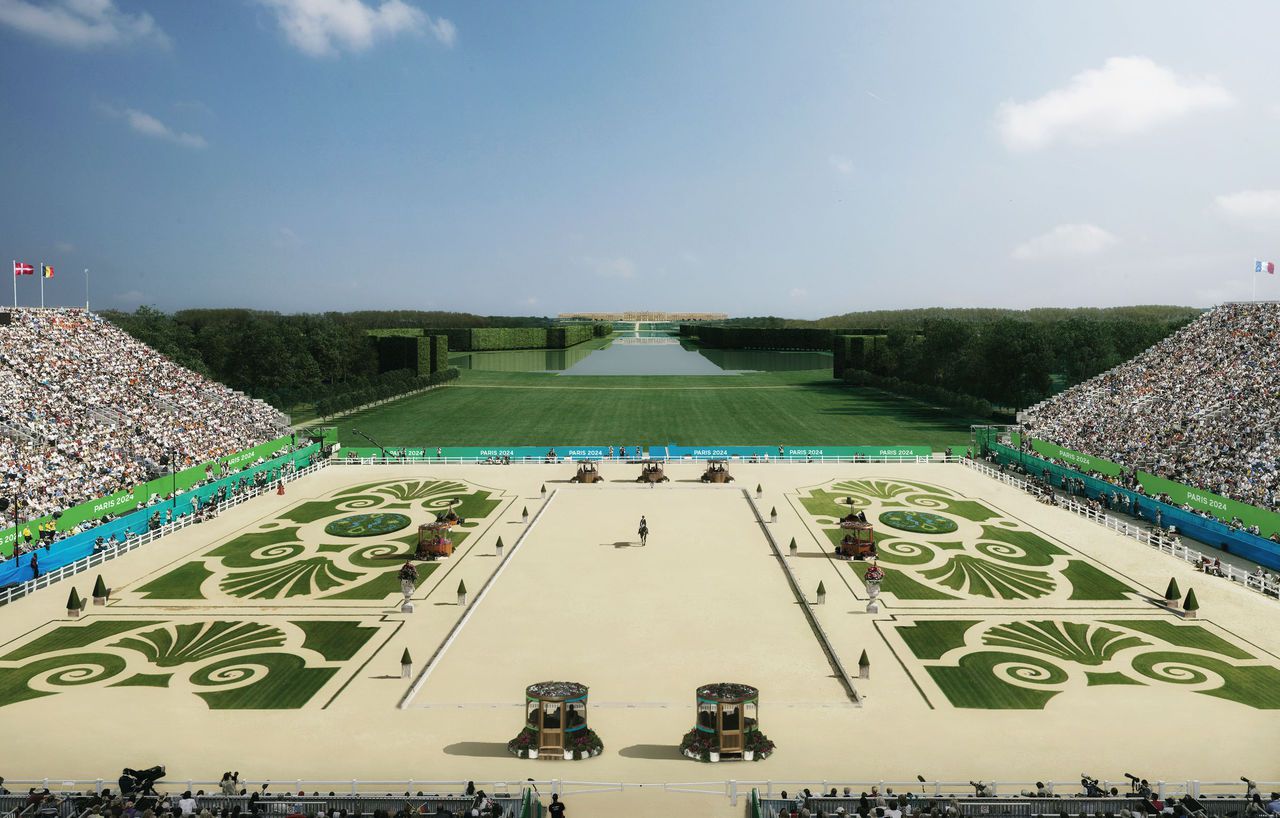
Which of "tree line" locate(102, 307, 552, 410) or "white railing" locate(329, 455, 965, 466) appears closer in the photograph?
"white railing" locate(329, 455, 965, 466)

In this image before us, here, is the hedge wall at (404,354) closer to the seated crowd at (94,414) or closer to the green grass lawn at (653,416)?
the green grass lawn at (653,416)

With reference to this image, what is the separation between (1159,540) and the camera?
43.4m

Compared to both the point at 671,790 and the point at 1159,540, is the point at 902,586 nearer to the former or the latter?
the point at 1159,540

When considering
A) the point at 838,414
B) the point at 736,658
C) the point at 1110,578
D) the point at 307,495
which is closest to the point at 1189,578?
the point at 1110,578

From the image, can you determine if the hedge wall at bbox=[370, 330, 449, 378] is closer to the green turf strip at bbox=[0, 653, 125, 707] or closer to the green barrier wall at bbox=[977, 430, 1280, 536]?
the green barrier wall at bbox=[977, 430, 1280, 536]

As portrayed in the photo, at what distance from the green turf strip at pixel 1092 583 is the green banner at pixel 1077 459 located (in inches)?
738

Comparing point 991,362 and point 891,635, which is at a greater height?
point 991,362

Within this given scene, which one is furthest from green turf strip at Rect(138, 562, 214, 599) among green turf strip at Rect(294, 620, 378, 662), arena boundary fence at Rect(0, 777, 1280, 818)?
arena boundary fence at Rect(0, 777, 1280, 818)

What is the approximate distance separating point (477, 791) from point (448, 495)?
37018 millimetres

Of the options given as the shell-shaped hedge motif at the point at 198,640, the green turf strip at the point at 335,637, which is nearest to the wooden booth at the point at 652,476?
the green turf strip at the point at 335,637

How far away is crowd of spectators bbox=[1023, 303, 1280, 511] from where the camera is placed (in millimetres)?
51406

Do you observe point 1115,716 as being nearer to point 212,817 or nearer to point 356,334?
point 212,817

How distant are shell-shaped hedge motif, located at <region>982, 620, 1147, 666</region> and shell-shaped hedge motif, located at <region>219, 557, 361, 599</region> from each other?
2677cm

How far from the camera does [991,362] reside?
323ft
